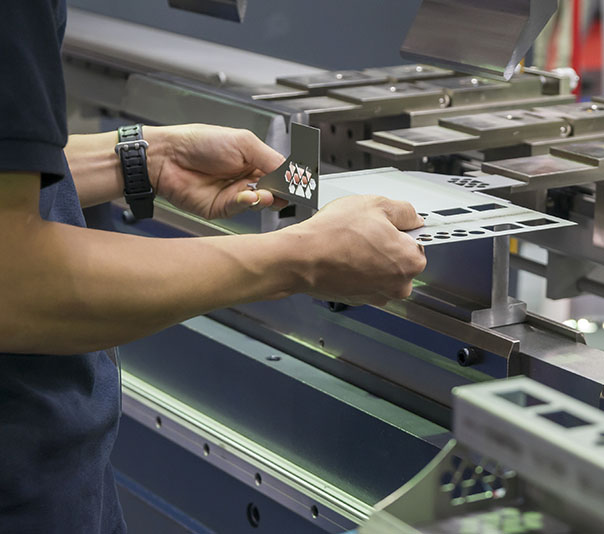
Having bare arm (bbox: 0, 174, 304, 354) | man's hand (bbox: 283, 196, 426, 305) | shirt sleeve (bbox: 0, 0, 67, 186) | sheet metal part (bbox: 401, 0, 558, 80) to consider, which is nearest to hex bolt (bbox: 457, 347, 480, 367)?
man's hand (bbox: 283, 196, 426, 305)

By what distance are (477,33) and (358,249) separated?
632 mm

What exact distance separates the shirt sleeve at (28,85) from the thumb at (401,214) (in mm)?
453

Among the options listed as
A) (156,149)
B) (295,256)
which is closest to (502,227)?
(295,256)

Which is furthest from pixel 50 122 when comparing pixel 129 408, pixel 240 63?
pixel 240 63

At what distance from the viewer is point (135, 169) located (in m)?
1.45

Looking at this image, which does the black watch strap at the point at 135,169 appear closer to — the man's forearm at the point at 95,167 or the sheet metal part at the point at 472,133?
the man's forearm at the point at 95,167

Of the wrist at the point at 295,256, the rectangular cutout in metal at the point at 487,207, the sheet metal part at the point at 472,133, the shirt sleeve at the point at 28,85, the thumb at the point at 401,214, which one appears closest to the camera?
the shirt sleeve at the point at 28,85

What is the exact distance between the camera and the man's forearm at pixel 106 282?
37.2 inches

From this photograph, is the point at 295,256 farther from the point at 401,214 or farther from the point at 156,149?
the point at 156,149

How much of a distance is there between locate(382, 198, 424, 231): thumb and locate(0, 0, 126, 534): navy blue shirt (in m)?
0.36

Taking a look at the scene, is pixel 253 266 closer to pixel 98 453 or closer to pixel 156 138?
pixel 98 453

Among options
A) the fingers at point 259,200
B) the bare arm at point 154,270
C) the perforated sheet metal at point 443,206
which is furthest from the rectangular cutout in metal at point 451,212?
the fingers at point 259,200

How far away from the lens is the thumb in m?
1.24

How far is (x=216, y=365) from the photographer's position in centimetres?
172
